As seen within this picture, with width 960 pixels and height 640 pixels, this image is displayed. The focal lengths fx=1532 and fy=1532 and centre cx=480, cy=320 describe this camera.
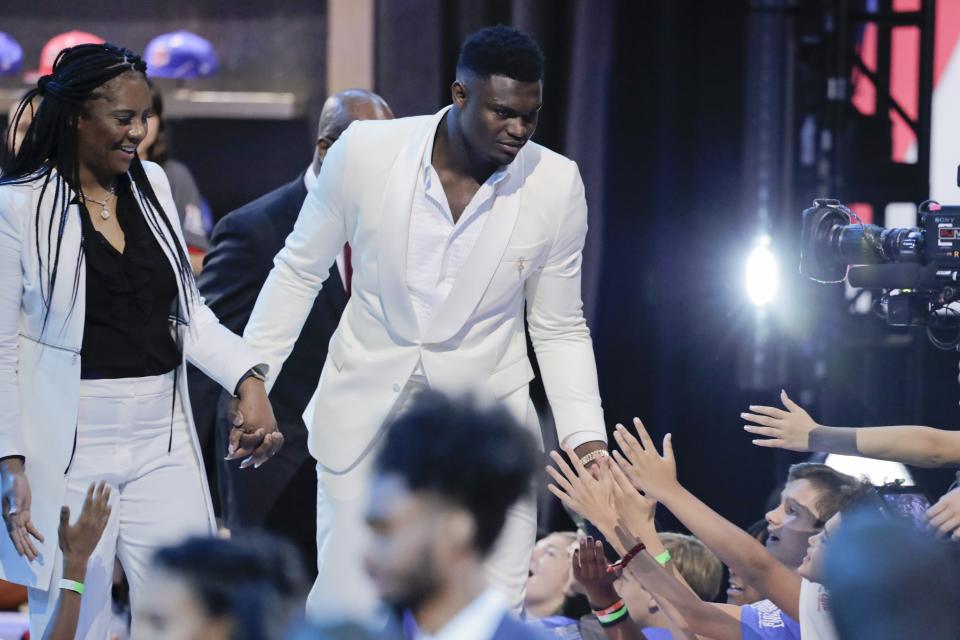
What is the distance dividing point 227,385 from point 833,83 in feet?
10.2

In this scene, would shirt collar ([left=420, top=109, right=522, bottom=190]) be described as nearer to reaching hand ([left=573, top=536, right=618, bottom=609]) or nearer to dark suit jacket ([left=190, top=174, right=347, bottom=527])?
reaching hand ([left=573, top=536, right=618, bottom=609])

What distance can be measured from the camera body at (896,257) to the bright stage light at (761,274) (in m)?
1.28

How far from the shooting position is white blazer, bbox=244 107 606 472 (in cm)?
318

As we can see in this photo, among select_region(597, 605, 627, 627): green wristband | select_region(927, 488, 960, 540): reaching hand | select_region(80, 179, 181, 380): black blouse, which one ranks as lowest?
select_region(597, 605, 627, 627): green wristband

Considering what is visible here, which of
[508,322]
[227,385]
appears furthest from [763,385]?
[227,385]

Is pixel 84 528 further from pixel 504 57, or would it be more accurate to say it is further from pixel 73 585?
pixel 504 57

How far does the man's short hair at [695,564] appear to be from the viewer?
3.89 m

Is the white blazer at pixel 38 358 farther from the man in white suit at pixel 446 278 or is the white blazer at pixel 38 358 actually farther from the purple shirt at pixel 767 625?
the purple shirt at pixel 767 625

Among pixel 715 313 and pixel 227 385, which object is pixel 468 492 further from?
pixel 715 313

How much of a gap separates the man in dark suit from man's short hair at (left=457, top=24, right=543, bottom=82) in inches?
49.8

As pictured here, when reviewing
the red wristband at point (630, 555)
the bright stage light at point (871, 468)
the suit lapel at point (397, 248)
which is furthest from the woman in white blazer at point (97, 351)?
the bright stage light at point (871, 468)

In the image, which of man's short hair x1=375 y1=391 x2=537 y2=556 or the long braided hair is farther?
the long braided hair

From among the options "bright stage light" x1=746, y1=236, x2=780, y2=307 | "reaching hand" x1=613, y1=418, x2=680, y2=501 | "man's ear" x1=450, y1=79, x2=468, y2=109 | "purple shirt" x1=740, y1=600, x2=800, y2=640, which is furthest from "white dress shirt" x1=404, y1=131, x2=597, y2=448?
"bright stage light" x1=746, y1=236, x2=780, y2=307

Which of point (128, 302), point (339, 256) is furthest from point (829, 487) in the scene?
point (128, 302)
